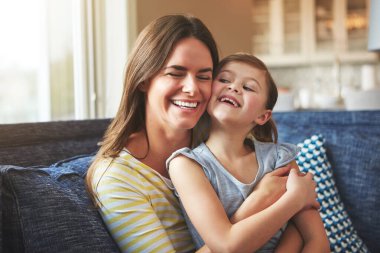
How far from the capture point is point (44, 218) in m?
A: 1.06

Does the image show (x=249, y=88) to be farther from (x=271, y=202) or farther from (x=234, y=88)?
(x=271, y=202)

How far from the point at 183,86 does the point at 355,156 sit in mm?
889

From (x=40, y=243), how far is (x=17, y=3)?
1.32 meters

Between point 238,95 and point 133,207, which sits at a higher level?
point 238,95

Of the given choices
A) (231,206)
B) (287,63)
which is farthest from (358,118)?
(287,63)

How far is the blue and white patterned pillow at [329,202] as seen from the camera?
1743mm

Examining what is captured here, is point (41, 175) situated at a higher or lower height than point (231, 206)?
higher

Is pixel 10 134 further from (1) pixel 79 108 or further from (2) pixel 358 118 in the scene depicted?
(2) pixel 358 118

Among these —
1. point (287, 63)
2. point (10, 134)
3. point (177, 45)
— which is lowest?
point (287, 63)

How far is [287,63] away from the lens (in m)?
6.54

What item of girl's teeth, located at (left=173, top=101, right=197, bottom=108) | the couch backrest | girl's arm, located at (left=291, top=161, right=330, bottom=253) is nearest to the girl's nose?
girl's teeth, located at (left=173, top=101, right=197, bottom=108)

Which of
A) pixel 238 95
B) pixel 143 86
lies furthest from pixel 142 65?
pixel 238 95

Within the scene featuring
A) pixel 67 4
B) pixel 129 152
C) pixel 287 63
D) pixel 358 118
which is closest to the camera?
pixel 129 152

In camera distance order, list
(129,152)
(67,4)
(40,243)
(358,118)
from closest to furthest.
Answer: (40,243) < (129,152) < (358,118) < (67,4)
